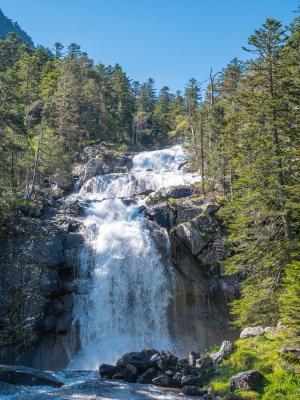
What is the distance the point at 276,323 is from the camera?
795 inches

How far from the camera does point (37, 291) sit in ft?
90.5

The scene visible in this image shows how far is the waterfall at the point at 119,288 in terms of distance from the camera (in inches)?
1086

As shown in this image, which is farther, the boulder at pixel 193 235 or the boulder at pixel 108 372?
the boulder at pixel 193 235

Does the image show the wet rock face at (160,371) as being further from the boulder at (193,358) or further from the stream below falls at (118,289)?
the stream below falls at (118,289)

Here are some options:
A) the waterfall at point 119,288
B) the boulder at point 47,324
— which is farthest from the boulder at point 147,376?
the boulder at point 47,324

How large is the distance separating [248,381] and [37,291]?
1705 centimetres

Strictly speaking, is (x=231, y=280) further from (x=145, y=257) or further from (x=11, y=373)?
(x=11, y=373)

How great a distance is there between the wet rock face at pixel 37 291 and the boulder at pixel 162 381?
1006 cm

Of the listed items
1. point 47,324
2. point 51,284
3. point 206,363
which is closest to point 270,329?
point 206,363

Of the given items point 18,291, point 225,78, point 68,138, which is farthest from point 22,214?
point 225,78

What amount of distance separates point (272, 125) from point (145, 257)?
14.5m

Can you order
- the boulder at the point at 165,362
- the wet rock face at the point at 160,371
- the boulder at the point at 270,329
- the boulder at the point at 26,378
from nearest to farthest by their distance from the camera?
the boulder at the point at 26,378 < the wet rock face at the point at 160,371 < the boulder at the point at 270,329 < the boulder at the point at 165,362

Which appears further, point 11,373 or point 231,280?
point 231,280

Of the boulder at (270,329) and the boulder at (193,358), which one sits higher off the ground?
the boulder at (270,329)
